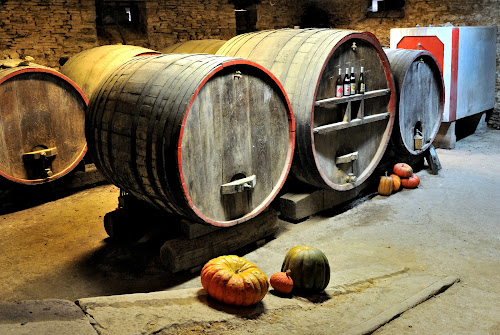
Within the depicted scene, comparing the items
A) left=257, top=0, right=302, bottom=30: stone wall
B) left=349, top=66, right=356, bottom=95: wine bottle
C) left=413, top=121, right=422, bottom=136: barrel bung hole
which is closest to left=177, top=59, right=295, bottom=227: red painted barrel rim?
left=349, top=66, right=356, bottom=95: wine bottle

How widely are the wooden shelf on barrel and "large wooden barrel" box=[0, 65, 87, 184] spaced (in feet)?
9.23

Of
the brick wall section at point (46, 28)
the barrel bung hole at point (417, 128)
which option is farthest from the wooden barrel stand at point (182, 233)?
the brick wall section at point (46, 28)

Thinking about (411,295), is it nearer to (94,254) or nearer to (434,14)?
(94,254)

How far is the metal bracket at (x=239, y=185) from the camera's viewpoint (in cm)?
395

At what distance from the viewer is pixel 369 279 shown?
12.2 ft

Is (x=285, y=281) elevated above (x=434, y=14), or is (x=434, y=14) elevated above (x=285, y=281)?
(x=434, y=14)

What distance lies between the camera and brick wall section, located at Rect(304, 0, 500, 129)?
879cm

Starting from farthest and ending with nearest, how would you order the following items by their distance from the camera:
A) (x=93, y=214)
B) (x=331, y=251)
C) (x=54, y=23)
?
1. (x=54, y=23)
2. (x=93, y=214)
3. (x=331, y=251)

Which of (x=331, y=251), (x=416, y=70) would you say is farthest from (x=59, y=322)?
(x=416, y=70)

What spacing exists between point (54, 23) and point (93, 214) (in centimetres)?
374

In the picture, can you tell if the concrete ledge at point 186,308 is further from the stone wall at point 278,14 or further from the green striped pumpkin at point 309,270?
the stone wall at point 278,14

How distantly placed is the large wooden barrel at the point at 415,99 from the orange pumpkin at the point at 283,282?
291 cm

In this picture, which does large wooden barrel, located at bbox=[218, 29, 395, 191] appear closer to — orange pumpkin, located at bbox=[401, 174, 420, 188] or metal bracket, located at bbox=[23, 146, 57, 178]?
orange pumpkin, located at bbox=[401, 174, 420, 188]

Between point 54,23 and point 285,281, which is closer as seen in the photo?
point 285,281
